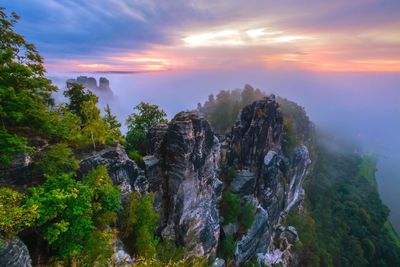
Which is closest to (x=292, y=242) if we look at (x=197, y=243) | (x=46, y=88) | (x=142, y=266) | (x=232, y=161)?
(x=232, y=161)

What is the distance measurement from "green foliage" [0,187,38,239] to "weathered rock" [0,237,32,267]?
0.43 metres

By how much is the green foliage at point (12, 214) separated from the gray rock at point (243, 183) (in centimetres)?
3750

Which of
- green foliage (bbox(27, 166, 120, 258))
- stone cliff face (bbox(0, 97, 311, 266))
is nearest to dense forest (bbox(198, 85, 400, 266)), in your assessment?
stone cliff face (bbox(0, 97, 311, 266))

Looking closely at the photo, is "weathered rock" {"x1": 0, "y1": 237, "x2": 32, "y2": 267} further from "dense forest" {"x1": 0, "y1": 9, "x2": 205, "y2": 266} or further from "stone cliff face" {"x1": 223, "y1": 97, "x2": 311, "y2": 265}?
"stone cliff face" {"x1": 223, "y1": 97, "x2": 311, "y2": 265}

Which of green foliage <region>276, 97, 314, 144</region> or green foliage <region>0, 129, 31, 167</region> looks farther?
green foliage <region>276, 97, 314, 144</region>

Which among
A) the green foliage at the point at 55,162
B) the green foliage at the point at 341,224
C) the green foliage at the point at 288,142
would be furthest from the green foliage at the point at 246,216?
the green foliage at the point at 55,162

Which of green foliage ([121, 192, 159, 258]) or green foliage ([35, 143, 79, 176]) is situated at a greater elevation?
green foliage ([35, 143, 79, 176])

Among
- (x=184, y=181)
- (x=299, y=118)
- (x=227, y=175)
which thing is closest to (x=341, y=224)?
(x=299, y=118)

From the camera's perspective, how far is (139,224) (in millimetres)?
23938

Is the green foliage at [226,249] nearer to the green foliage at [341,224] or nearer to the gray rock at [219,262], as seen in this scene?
the gray rock at [219,262]

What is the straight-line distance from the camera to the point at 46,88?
21.4 meters

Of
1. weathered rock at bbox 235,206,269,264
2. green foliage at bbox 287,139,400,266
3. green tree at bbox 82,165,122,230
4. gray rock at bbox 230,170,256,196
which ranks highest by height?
green tree at bbox 82,165,122,230

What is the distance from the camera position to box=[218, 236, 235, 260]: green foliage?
128ft

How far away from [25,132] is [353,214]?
98791 mm
